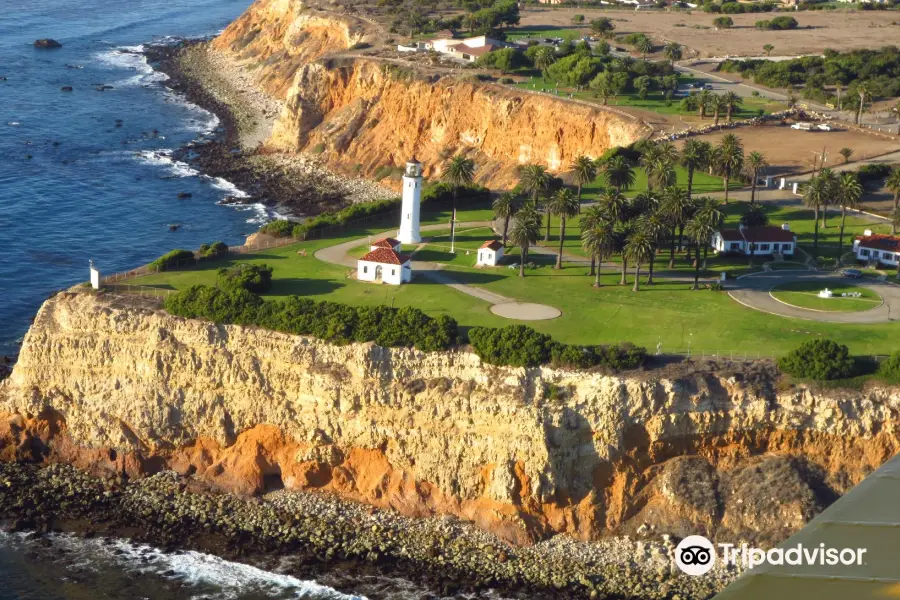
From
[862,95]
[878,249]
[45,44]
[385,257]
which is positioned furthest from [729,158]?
[45,44]

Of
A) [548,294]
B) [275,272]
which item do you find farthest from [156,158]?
[548,294]

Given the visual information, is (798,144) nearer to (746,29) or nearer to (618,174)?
(618,174)

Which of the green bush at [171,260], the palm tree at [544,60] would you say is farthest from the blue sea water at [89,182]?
the palm tree at [544,60]

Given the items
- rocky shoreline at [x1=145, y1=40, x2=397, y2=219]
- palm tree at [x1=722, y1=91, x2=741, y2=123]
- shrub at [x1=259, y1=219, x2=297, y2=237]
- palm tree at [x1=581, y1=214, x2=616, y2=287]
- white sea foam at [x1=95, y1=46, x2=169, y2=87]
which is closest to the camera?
palm tree at [x1=581, y1=214, x2=616, y2=287]

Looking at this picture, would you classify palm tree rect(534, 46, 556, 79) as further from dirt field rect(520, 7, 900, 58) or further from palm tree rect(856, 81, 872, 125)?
palm tree rect(856, 81, 872, 125)

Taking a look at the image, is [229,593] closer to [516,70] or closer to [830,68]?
[516,70]

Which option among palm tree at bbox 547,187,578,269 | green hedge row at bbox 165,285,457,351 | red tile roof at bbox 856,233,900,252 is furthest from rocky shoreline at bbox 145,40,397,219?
red tile roof at bbox 856,233,900,252

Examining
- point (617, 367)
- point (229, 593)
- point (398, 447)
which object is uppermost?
point (617, 367)
